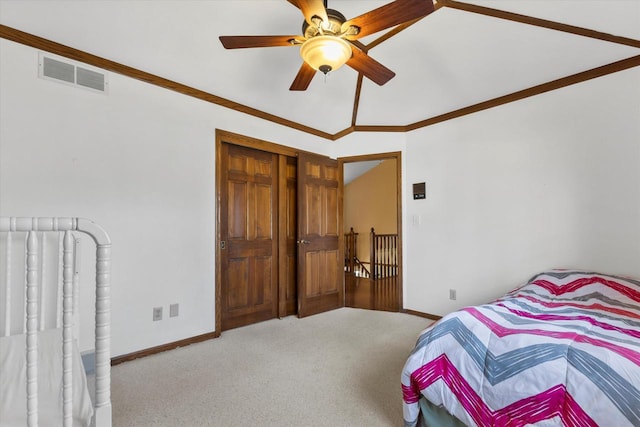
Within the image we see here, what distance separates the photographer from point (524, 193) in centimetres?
289

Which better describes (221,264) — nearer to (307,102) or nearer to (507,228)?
(307,102)

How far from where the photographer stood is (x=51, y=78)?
215cm

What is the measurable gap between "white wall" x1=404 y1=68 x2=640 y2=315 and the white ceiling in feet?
1.07

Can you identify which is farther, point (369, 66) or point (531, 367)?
point (369, 66)

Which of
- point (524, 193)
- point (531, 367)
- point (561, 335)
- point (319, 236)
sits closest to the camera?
point (531, 367)

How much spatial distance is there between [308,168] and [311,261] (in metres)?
1.23

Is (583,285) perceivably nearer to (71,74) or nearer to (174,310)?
(174,310)

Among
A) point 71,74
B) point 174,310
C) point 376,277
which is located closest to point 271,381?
point 174,310

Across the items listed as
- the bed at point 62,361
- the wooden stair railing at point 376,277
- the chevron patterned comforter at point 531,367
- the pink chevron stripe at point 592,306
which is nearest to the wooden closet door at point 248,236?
the wooden stair railing at point 376,277

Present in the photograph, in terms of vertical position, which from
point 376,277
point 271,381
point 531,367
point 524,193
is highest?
point 524,193

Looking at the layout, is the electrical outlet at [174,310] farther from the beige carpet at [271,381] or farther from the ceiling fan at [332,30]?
the ceiling fan at [332,30]

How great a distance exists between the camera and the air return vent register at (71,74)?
2.13m

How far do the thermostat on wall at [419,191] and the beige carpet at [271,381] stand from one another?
1.60m

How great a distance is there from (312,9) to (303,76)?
65 cm
